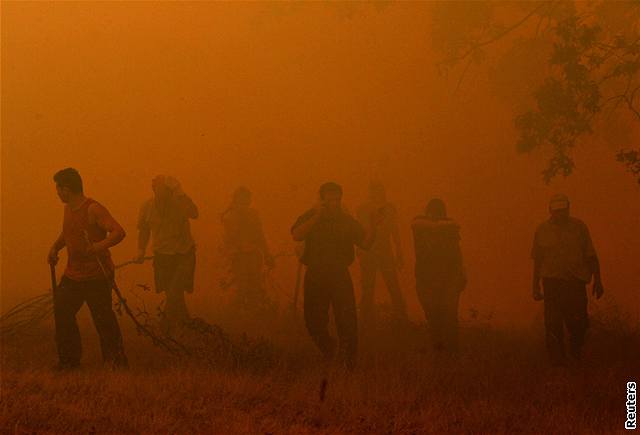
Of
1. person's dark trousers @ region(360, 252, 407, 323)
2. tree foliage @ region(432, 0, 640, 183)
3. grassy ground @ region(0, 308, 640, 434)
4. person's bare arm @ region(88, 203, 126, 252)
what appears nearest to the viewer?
grassy ground @ region(0, 308, 640, 434)

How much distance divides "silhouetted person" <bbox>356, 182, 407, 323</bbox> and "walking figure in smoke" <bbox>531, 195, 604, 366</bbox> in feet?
5.58

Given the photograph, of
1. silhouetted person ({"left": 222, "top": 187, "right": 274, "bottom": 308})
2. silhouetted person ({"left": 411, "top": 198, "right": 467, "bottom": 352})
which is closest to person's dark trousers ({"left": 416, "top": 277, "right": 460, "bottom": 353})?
silhouetted person ({"left": 411, "top": 198, "right": 467, "bottom": 352})

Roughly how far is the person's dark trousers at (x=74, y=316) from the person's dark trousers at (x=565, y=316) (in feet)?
12.9

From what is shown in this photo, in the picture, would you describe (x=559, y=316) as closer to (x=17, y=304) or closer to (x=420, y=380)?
(x=420, y=380)

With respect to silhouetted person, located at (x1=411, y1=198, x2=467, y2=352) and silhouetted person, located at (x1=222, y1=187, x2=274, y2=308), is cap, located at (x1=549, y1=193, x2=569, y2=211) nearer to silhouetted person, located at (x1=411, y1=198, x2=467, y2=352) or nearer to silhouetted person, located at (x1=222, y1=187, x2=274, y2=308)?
silhouetted person, located at (x1=411, y1=198, x2=467, y2=352)

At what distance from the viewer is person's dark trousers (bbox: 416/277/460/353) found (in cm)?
783

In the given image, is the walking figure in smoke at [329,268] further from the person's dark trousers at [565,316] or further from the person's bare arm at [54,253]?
the person's bare arm at [54,253]

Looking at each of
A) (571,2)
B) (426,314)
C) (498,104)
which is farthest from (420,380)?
(571,2)

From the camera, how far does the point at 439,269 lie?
7.90 m

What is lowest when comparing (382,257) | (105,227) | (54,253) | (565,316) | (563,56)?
(565,316)

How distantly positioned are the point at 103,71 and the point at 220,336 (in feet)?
11.5

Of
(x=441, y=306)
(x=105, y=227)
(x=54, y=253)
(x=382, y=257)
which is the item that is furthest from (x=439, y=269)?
(x=54, y=253)

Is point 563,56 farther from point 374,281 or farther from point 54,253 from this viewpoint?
point 54,253

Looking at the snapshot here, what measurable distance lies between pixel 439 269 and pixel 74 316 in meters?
3.59
